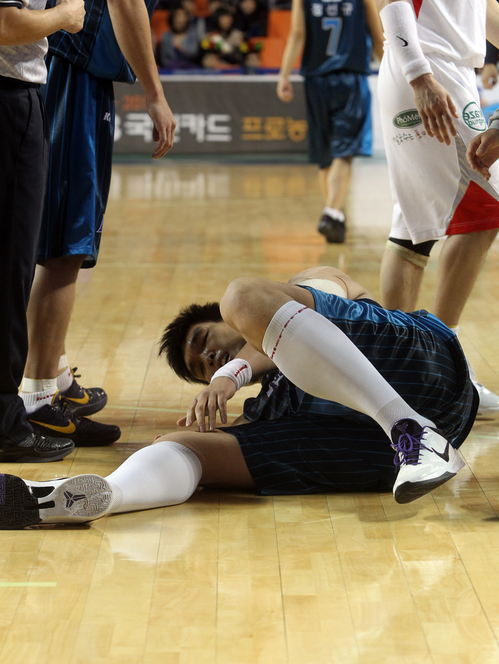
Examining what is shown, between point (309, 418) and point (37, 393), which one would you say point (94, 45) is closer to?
point (37, 393)

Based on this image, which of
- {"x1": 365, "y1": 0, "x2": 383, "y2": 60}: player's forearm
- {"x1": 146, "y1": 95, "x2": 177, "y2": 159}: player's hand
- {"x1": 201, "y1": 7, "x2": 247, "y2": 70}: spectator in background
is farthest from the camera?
{"x1": 201, "y1": 7, "x2": 247, "y2": 70}: spectator in background

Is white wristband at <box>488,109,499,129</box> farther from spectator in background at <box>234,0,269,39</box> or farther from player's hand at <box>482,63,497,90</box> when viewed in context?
spectator in background at <box>234,0,269,39</box>

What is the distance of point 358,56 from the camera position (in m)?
5.23

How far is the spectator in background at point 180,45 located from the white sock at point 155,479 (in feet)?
29.2

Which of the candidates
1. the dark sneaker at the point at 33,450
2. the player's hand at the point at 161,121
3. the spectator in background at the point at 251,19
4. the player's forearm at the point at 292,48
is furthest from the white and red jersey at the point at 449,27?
the spectator in background at the point at 251,19

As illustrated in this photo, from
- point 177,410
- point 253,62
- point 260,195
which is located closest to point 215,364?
point 177,410

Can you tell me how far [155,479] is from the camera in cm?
154

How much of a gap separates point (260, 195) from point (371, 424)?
496 cm

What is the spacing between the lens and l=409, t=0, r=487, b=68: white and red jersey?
2.15 m

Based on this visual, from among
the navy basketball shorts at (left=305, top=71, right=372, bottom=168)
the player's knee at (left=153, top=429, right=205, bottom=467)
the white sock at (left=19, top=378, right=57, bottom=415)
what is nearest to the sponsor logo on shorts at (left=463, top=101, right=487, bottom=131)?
the player's knee at (left=153, top=429, right=205, bottom=467)

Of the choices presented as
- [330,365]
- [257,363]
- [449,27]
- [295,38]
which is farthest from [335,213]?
[330,365]

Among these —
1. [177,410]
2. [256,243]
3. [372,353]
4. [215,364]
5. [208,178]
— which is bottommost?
[208,178]

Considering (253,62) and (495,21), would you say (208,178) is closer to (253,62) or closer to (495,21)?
(253,62)

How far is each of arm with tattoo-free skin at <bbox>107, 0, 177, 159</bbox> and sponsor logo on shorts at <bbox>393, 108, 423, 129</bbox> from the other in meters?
0.61
